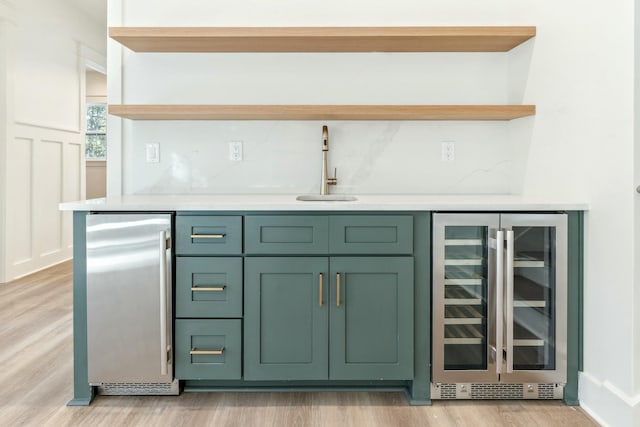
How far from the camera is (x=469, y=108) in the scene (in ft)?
7.92

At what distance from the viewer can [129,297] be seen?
202cm

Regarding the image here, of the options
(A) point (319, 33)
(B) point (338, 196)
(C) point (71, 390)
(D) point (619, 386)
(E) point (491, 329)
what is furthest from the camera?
(B) point (338, 196)

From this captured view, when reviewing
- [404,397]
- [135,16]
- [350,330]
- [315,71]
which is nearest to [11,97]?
[135,16]

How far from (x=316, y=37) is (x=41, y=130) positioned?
3519 mm

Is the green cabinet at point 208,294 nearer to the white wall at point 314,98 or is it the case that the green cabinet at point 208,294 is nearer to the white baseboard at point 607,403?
the white wall at point 314,98

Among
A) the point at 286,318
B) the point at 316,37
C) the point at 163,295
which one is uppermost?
the point at 316,37

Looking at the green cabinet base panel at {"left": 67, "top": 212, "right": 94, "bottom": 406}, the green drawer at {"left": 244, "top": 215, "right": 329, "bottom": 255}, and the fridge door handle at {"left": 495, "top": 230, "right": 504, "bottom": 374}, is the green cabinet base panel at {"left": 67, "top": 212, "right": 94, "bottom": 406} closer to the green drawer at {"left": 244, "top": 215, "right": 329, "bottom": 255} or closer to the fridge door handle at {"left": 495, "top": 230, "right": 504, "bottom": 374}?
the green drawer at {"left": 244, "top": 215, "right": 329, "bottom": 255}

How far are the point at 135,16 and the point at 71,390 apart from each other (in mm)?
1905

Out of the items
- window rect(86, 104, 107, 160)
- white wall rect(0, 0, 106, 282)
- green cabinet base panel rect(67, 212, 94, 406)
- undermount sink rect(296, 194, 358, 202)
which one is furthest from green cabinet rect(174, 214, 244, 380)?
window rect(86, 104, 107, 160)

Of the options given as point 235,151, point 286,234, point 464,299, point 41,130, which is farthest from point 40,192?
point 464,299

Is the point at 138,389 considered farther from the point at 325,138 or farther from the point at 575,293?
the point at 575,293

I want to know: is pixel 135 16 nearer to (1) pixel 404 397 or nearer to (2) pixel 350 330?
(2) pixel 350 330

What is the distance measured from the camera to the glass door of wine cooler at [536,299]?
6.59 ft

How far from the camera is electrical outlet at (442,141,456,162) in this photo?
2.70 metres
